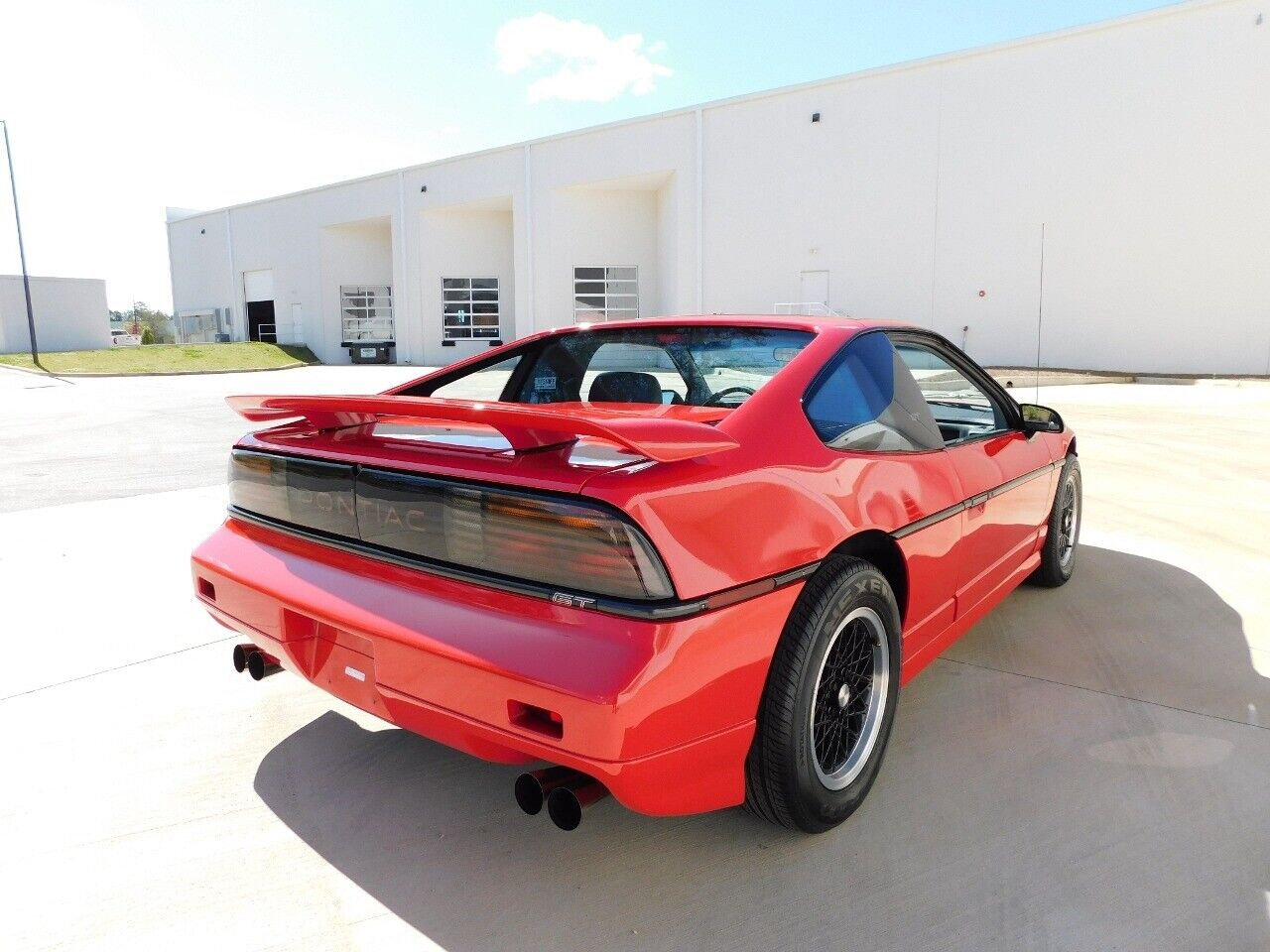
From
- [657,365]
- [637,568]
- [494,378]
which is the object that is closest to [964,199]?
[494,378]

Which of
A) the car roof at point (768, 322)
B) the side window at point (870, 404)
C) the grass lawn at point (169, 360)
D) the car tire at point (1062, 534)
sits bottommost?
the car tire at point (1062, 534)

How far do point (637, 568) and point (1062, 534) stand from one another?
3.03 m

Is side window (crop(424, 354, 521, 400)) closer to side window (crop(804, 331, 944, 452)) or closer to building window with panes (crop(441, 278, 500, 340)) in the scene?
side window (crop(804, 331, 944, 452))

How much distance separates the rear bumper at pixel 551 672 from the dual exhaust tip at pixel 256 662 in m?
0.37

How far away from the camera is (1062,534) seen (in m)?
3.91

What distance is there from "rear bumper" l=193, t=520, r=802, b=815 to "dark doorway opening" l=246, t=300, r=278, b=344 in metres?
38.5

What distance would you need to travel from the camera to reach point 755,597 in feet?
5.90

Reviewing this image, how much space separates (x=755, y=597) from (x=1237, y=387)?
56.3ft

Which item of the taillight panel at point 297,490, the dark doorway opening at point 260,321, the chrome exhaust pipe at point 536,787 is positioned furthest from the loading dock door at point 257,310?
the chrome exhaust pipe at point 536,787

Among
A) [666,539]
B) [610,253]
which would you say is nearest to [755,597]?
[666,539]

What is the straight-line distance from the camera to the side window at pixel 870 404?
2.21 m

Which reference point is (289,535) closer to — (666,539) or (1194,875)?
(666,539)

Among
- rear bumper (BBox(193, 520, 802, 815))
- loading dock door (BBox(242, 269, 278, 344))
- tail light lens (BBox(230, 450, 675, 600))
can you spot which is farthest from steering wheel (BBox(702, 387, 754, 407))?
loading dock door (BBox(242, 269, 278, 344))

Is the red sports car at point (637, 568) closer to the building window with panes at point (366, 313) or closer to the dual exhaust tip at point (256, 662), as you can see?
the dual exhaust tip at point (256, 662)
